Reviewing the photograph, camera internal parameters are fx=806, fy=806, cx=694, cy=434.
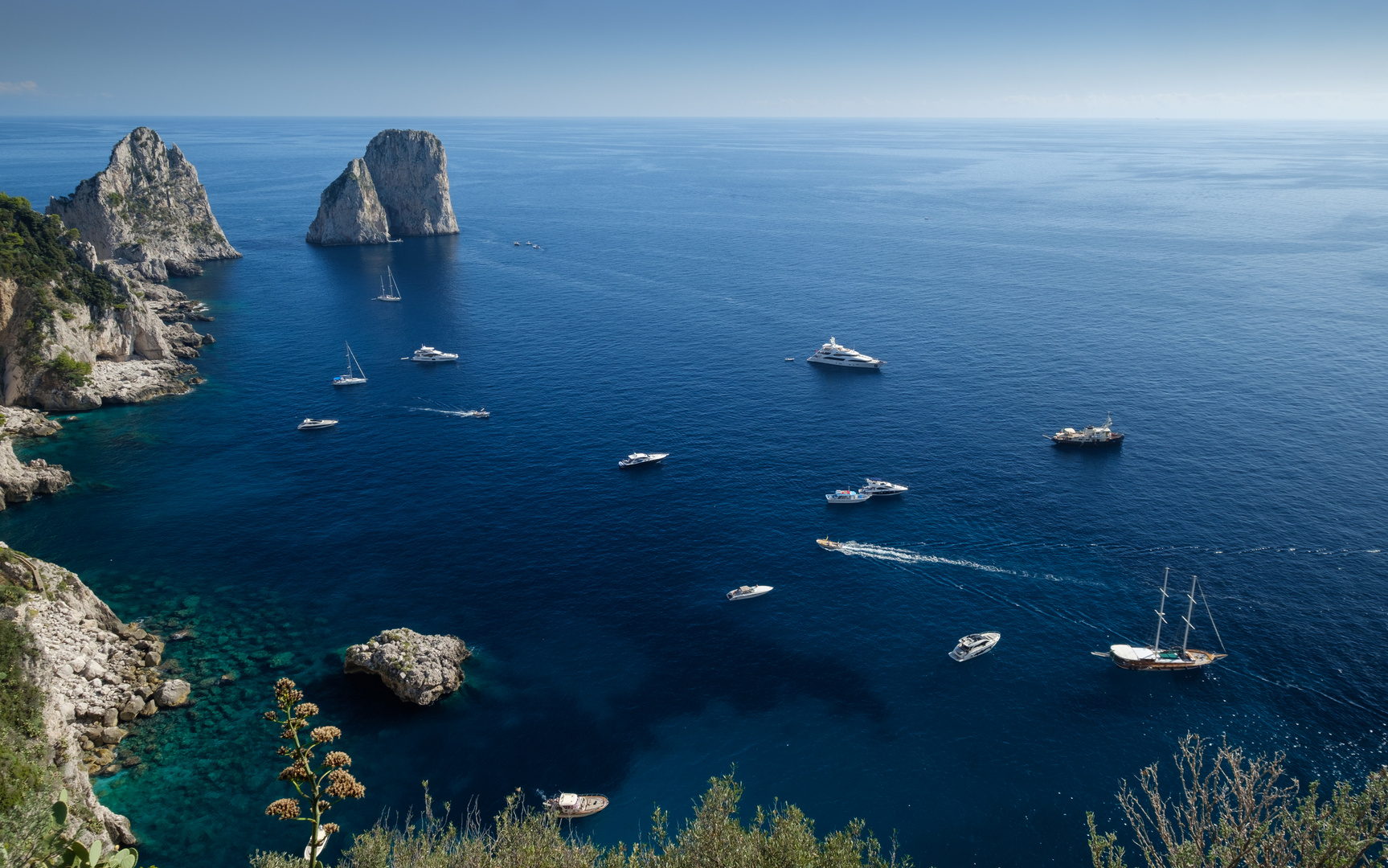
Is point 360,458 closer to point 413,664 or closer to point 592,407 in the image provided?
point 592,407

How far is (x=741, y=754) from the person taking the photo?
6725 centimetres

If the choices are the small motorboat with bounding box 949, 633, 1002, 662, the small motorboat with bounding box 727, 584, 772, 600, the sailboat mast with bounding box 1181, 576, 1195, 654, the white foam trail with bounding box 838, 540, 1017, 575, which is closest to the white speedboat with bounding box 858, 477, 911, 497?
the white foam trail with bounding box 838, 540, 1017, 575

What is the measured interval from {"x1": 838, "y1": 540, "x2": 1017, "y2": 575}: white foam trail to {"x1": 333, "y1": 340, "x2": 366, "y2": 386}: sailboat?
323ft

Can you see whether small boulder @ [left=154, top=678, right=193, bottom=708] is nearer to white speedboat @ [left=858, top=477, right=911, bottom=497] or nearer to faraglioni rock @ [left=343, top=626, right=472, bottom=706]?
faraglioni rock @ [left=343, top=626, right=472, bottom=706]

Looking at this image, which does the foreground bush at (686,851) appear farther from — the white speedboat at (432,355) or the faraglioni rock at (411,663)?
the white speedboat at (432,355)

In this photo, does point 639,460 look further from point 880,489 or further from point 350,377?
point 350,377

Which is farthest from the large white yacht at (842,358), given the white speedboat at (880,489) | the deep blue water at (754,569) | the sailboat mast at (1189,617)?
the sailboat mast at (1189,617)

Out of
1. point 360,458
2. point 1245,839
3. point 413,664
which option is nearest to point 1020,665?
point 1245,839

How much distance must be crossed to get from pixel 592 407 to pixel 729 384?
2650 centimetres

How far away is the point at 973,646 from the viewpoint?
7794 cm

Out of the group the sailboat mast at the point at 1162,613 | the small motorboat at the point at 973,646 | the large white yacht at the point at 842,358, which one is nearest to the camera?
the sailboat mast at the point at 1162,613

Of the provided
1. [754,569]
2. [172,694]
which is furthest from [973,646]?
[172,694]

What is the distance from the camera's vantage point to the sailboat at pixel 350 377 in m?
148

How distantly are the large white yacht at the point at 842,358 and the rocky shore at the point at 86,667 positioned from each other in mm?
116313
